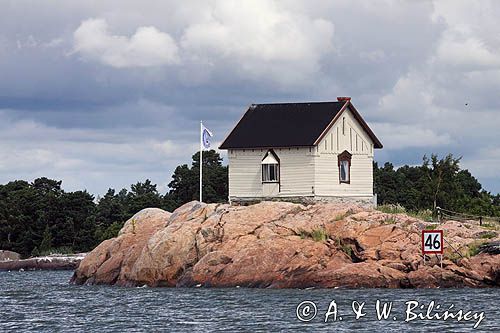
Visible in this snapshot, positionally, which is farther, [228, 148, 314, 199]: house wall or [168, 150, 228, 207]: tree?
[168, 150, 228, 207]: tree

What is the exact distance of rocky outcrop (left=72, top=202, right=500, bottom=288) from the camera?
186ft

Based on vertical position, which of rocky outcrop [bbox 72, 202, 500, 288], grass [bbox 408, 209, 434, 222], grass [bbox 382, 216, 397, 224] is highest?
grass [bbox 408, 209, 434, 222]

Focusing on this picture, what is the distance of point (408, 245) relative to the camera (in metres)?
58.1

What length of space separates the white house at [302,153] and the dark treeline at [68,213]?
143 feet

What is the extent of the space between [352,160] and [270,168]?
5574 millimetres

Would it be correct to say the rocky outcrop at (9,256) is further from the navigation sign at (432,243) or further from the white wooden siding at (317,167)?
the navigation sign at (432,243)

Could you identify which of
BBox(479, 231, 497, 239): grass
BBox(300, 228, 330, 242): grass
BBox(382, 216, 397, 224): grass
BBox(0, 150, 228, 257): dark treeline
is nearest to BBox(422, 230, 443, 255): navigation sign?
BBox(382, 216, 397, 224): grass

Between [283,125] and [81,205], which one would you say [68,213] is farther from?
[283,125]

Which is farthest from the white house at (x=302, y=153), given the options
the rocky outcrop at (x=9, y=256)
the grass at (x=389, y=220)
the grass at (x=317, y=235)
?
the rocky outcrop at (x=9, y=256)

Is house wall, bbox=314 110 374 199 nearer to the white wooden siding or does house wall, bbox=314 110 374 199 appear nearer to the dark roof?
the white wooden siding

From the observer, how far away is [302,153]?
2911 inches

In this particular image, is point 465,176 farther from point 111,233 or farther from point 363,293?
point 363,293

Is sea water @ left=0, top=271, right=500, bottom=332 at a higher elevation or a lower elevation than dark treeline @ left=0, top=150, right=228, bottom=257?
lower

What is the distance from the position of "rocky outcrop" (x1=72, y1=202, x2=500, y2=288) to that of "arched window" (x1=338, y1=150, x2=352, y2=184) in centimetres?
1207
